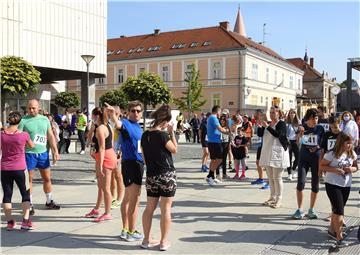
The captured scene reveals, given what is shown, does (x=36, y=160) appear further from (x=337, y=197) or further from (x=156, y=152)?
(x=337, y=197)

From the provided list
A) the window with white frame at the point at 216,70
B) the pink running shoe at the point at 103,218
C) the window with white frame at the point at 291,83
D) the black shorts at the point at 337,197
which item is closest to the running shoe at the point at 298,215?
the black shorts at the point at 337,197

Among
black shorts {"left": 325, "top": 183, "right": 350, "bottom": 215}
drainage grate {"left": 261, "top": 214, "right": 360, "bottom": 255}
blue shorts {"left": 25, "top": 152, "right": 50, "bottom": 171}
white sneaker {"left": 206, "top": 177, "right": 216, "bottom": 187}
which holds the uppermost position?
blue shorts {"left": 25, "top": 152, "right": 50, "bottom": 171}

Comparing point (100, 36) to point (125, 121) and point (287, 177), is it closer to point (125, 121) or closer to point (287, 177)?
point (287, 177)

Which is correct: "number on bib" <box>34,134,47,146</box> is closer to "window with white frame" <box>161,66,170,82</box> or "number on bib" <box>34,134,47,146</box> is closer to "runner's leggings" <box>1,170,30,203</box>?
"runner's leggings" <box>1,170,30,203</box>

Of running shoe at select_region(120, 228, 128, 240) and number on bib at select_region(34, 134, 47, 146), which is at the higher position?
number on bib at select_region(34, 134, 47, 146)

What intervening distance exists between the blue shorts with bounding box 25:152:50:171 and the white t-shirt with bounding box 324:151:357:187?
4.31 m

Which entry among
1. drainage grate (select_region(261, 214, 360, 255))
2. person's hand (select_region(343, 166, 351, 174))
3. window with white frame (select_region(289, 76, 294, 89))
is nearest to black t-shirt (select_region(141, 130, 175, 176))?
drainage grate (select_region(261, 214, 360, 255))

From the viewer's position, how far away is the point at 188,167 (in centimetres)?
1295

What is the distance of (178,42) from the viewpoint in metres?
52.8

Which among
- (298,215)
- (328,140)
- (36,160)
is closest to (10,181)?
(36,160)

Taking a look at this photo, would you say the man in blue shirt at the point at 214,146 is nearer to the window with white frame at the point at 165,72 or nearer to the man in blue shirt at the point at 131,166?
the man in blue shirt at the point at 131,166

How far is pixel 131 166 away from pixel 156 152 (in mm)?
596

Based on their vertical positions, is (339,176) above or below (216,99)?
below

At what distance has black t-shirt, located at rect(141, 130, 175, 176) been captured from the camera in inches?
Result: 197
